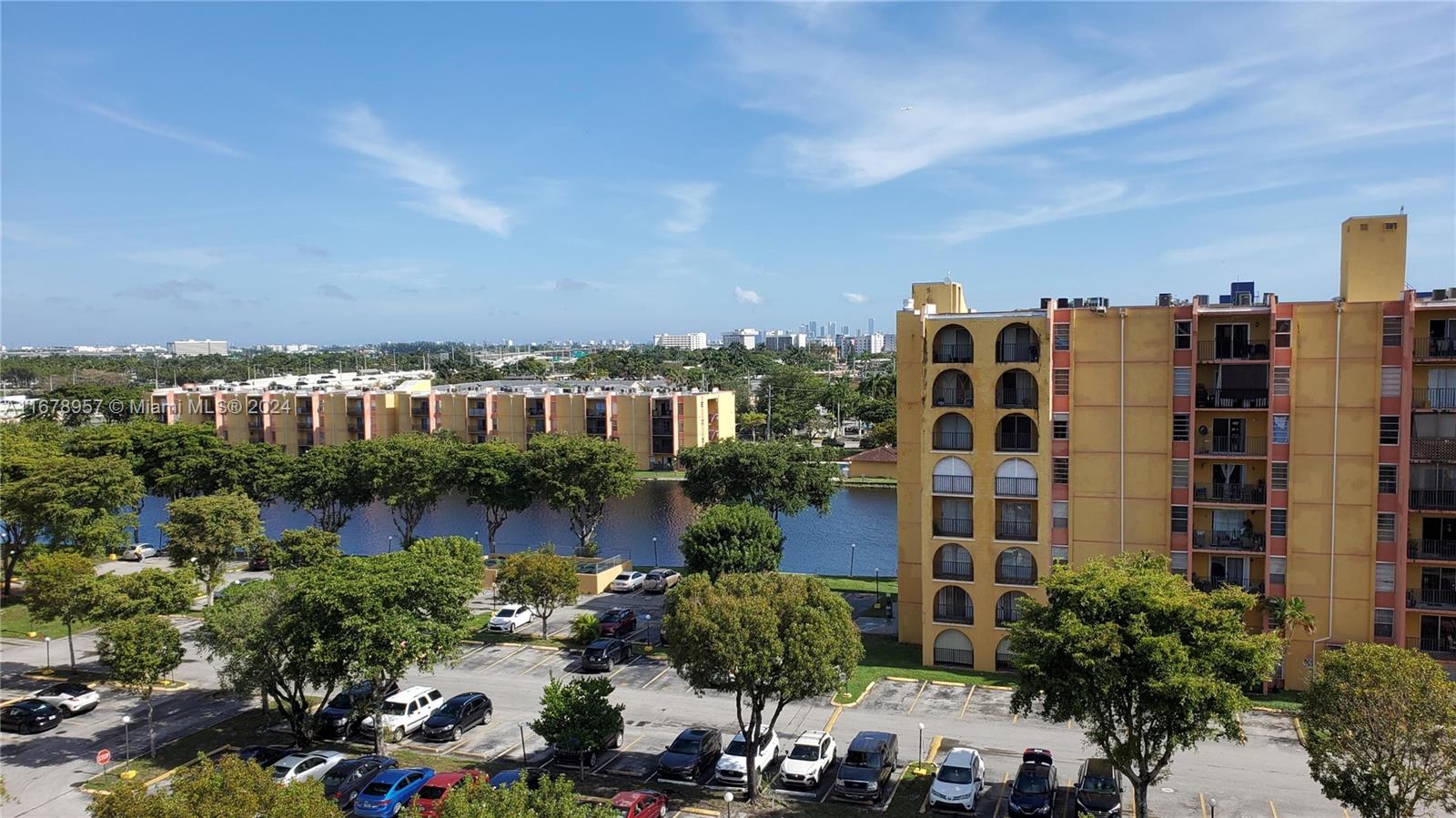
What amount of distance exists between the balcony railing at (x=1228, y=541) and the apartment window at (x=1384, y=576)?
12.2ft

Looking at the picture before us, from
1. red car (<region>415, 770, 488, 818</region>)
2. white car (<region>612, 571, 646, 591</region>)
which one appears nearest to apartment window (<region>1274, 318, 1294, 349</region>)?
red car (<region>415, 770, 488, 818</region>)

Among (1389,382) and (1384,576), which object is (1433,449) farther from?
(1384,576)

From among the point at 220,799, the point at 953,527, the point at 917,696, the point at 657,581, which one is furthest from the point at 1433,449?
the point at 220,799

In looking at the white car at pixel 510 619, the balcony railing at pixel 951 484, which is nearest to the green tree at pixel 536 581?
the white car at pixel 510 619

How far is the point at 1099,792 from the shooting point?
82.0ft

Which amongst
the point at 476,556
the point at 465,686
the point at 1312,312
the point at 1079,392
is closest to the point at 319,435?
the point at 476,556

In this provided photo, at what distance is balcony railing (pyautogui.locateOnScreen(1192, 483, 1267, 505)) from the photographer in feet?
117

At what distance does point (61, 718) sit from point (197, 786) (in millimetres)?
21240

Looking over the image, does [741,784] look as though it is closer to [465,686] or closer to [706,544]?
[465,686]

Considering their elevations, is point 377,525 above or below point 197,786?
below

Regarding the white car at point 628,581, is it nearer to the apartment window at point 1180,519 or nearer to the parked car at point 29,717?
the parked car at point 29,717

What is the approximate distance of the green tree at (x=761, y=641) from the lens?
976 inches

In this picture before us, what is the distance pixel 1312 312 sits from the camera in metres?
34.7

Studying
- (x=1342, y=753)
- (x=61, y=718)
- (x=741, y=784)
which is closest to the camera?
(x=1342, y=753)
